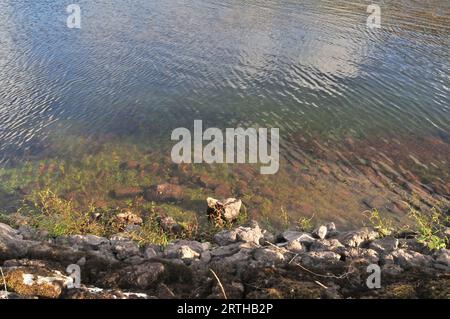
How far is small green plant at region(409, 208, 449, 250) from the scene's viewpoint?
11.0m

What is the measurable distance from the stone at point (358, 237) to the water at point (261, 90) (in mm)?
2148

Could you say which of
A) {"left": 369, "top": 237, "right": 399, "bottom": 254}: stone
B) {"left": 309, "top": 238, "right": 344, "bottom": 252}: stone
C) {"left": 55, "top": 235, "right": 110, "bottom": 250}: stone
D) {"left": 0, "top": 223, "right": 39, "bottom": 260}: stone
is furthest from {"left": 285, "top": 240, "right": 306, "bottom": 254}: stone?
{"left": 0, "top": 223, "right": 39, "bottom": 260}: stone

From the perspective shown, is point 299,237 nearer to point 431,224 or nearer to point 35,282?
point 431,224

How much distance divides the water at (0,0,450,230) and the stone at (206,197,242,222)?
2.87ft

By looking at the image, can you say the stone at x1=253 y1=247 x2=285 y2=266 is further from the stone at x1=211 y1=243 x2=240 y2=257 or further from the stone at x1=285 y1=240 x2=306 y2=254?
the stone at x1=211 y1=243 x2=240 y2=257

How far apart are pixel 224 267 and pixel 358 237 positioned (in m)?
4.08

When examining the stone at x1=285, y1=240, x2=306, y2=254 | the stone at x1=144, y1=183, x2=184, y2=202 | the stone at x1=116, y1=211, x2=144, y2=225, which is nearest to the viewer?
the stone at x1=285, y1=240, x2=306, y2=254

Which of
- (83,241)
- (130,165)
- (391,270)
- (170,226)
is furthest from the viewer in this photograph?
(130,165)

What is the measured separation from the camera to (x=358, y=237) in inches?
433

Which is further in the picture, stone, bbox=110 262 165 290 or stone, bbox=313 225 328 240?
stone, bbox=313 225 328 240

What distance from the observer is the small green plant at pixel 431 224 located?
11047 millimetres

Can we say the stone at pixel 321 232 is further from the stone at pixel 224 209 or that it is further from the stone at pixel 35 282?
the stone at pixel 35 282

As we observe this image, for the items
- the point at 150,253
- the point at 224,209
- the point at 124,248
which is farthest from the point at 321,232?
the point at 124,248
